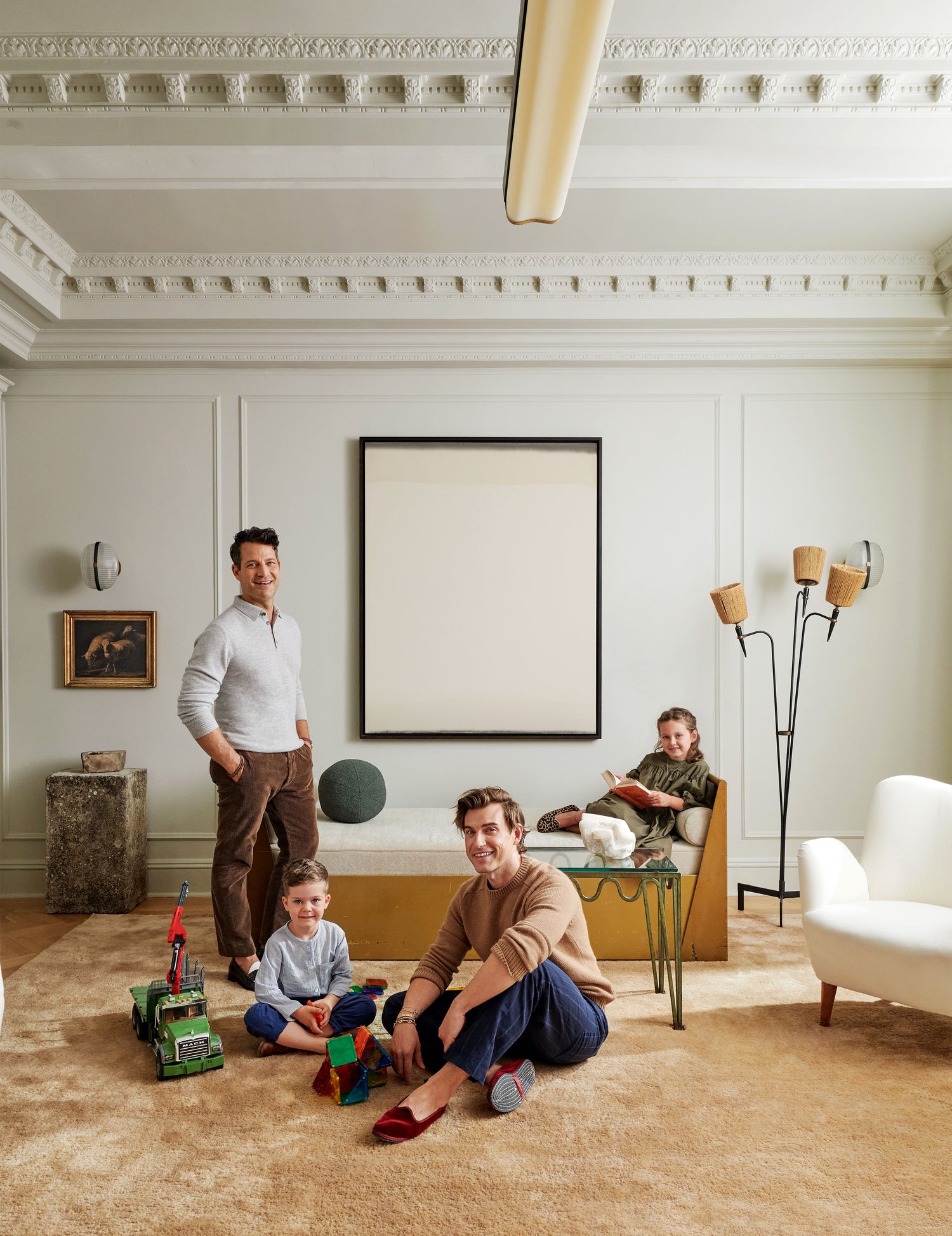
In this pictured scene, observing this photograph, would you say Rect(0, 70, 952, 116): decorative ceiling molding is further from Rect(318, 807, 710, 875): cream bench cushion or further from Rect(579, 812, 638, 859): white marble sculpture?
Rect(318, 807, 710, 875): cream bench cushion

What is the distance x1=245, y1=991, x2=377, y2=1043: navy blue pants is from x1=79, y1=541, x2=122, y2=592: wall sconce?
251 cm

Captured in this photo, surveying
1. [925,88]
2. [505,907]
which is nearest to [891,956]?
[505,907]

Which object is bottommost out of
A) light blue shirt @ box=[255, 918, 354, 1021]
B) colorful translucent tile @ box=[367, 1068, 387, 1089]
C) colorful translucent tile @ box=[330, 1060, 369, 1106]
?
colorful translucent tile @ box=[367, 1068, 387, 1089]

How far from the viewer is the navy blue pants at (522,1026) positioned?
2.22 metres

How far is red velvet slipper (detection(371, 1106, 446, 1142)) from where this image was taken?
2.11 meters

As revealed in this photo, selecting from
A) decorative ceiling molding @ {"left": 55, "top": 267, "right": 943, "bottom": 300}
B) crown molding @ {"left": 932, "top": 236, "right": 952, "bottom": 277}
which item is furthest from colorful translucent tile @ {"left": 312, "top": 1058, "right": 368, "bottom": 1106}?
crown molding @ {"left": 932, "top": 236, "right": 952, "bottom": 277}

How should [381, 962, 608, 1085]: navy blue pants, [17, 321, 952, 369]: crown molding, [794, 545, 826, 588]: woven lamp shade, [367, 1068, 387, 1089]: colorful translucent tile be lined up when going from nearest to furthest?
[381, 962, 608, 1085]: navy blue pants < [367, 1068, 387, 1089]: colorful translucent tile < [794, 545, 826, 588]: woven lamp shade < [17, 321, 952, 369]: crown molding

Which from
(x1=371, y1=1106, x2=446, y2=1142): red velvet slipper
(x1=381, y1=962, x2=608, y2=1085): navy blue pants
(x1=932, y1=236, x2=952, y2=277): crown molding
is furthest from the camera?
(x1=932, y1=236, x2=952, y2=277): crown molding

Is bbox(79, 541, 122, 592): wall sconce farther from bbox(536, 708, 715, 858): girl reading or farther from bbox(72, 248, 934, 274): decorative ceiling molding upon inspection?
bbox(536, 708, 715, 858): girl reading

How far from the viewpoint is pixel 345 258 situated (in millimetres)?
4266

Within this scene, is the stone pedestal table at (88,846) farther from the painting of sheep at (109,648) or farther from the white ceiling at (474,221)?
the white ceiling at (474,221)

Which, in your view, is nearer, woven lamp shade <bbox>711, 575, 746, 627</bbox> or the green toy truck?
the green toy truck

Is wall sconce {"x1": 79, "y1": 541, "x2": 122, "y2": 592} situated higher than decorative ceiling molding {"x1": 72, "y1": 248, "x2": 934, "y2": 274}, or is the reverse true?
decorative ceiling molding {"x1": 72, "y1": 248, "x2": 934, "y2": 274}

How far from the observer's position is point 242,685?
10.7 feet
